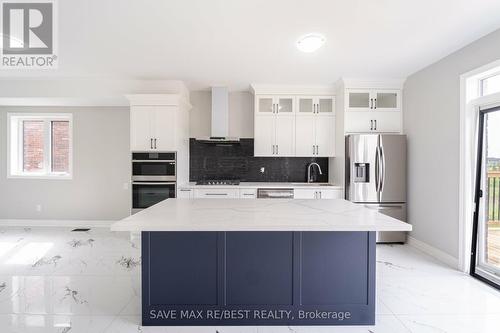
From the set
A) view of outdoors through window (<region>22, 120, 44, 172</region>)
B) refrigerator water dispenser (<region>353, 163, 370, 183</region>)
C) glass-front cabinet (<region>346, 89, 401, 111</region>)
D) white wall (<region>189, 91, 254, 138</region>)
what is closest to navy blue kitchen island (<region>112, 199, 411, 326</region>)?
refrigerator water dispenser (<region>353, 163, 370, 183</region>)

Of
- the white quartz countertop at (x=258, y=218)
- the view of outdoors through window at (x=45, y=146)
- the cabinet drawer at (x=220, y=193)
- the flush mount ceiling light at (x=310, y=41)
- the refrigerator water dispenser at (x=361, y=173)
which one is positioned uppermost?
the flush mount ceiling light at (x=310, y=41)

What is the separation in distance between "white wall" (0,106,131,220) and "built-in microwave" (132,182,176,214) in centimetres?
104

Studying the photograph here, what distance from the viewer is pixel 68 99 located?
461 cm

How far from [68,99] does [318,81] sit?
13.9 ft

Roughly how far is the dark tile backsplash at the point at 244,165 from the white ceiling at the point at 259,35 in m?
1.49

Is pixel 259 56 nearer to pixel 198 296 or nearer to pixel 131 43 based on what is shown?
pixel 131 43

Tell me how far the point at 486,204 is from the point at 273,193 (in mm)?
2723

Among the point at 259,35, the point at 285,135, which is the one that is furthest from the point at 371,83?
the point at 259,35

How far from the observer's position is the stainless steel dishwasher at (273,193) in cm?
448

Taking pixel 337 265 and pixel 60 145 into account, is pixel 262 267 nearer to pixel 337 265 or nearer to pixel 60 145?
pixel 337 265

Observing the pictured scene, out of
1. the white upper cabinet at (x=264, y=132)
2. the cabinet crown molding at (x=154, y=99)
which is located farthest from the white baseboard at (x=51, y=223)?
the white upper cabinet at (x=264, y=132)

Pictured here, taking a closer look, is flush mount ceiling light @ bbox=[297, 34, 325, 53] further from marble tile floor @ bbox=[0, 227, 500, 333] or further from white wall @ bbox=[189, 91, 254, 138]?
marble tile floor @ bbox=[0, 227, 500, 333]

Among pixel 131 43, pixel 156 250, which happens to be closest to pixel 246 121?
pixel 131 43

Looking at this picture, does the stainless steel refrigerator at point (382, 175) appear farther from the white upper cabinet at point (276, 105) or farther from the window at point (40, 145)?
the window at point (40, 145)
